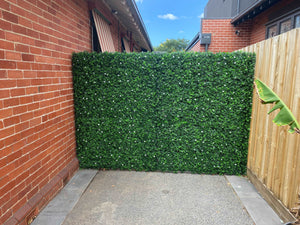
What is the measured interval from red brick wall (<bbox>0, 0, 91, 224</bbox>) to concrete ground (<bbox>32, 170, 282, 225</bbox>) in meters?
0.36

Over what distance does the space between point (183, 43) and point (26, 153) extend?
5940 centimetres

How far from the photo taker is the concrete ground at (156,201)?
284 cm

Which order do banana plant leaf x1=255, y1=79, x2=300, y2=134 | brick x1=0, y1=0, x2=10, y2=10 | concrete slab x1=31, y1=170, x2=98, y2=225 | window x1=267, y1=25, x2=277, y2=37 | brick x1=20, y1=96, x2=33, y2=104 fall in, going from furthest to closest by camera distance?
window x1=267, y1=25, x2=277, y2=37 → concrete slab x1=31, y1=170, x2=98, y2=225 → brick x1=20, y1=96, x2=33, y2=104 → brick x1=0, y1=0, x2=10, y2=10 → banana plant leaf x1=255, y1=79, x2=300, y2=134

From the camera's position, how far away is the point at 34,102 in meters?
2.79

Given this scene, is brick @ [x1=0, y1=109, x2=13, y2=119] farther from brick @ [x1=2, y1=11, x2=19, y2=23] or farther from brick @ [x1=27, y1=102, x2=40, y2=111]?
brick @ [x1=2, y1=11, x2=19, y2=23]

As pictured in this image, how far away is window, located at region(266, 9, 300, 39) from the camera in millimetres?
4863

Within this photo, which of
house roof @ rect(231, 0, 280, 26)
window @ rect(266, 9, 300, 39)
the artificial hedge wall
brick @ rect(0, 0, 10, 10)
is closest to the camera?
brick @ rect(0, 0, 10, 10)

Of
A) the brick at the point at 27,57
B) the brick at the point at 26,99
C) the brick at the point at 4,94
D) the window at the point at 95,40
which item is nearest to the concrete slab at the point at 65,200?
the brick at the point at 26,99

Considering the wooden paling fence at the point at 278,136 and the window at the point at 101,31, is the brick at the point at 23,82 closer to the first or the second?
the window at the point at 101,31

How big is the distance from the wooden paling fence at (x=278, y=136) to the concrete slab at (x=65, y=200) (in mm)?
3049

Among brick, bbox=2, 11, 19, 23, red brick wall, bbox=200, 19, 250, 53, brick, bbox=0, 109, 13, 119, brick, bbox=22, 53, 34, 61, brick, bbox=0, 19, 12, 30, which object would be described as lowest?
brick, bbox=0, 109, 13, 119

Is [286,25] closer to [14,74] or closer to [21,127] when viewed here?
[14,74]

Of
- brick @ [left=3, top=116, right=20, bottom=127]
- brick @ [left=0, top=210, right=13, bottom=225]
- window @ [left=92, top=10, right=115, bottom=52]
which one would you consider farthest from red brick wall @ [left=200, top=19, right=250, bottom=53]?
brick @ [left=0, top=210, right=13, bottom=225]

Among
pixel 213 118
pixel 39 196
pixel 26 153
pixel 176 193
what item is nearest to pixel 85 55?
pixel 26 153
